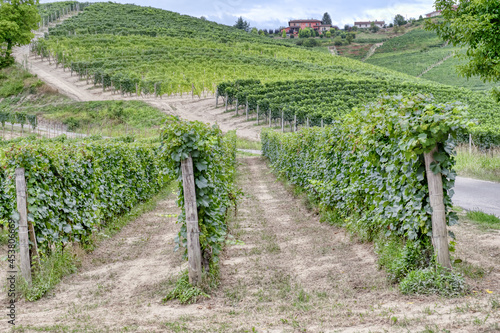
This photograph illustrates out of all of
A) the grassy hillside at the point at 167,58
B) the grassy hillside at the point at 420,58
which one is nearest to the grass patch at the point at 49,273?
the grassy hillside at the point at 167,58

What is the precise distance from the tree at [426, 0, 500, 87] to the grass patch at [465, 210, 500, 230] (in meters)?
4.14

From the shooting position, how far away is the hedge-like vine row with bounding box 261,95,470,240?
5.18 meters

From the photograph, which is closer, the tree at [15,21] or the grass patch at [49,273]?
the grass patch at [49,273]

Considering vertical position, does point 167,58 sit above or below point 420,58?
below

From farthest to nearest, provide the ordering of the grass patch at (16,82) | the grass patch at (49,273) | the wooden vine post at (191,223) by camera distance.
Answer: the grass patch at (16,82)
the grass patch at (49,273)
the wooden vine post at (191,223)

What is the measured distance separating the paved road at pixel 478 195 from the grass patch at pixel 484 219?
0.99 m

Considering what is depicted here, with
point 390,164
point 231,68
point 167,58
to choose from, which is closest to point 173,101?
point 231,68

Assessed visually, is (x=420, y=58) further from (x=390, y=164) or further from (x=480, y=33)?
(x=390, y=164)

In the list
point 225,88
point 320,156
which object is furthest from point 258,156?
point 320,156

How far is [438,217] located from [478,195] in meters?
8.63

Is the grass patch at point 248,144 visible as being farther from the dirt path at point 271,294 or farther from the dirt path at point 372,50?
the dirt path at point 372,50

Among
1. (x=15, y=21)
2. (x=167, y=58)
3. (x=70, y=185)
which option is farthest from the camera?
(x=167, y=58)

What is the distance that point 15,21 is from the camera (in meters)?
60.7

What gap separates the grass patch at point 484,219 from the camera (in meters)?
8.43
